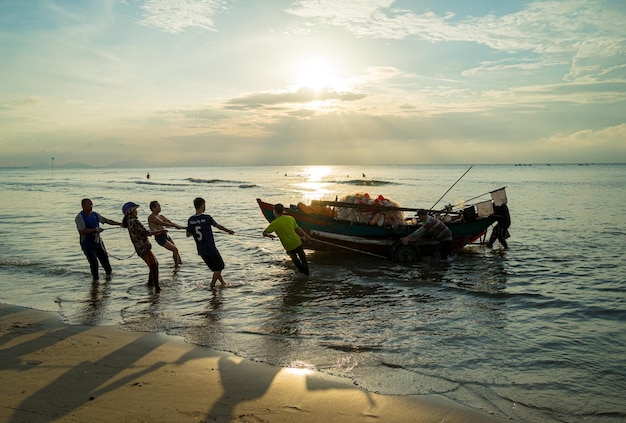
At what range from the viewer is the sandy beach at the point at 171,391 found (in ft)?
13.8

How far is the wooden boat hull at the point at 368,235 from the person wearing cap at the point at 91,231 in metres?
5.18

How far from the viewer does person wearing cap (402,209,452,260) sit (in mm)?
13117

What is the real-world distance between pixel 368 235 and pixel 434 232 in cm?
204

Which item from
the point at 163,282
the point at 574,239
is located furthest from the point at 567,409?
the point at 574,239

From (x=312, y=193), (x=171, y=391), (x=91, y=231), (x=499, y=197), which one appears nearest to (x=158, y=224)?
(x=91, y=231)

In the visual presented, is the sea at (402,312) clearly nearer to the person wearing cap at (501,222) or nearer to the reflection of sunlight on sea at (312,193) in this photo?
the person wearing cap at (501,222)

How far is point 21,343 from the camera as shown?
6152mm

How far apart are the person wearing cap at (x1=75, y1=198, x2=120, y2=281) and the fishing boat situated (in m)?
5.18

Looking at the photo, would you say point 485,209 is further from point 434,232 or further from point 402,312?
point 402,312

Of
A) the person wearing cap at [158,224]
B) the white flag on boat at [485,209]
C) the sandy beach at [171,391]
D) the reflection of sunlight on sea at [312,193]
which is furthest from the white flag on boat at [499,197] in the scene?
the reflection of sunlight on sea at [312,193]

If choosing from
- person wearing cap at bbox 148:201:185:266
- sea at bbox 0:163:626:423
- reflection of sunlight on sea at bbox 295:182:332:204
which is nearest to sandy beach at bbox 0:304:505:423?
sea at bbox 0:163:626:423

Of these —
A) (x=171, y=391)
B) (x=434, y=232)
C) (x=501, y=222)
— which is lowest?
(x=171, y=391)

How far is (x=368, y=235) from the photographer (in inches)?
557

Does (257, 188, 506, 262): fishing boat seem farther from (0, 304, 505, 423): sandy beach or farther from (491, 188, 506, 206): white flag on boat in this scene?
(0, 304, 505, 423): sandy beach
